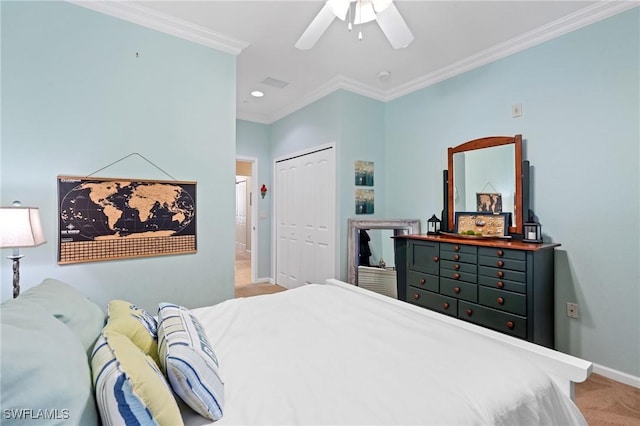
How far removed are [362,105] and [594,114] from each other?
2.34 metres

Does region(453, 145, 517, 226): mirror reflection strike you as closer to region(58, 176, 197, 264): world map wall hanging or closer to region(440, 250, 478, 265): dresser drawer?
region(440, 250, 478, 265): dresser drawer

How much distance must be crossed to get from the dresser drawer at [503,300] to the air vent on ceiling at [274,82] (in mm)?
3192

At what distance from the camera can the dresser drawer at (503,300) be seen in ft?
7.68

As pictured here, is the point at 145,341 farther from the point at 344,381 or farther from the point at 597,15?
the point at 597,15

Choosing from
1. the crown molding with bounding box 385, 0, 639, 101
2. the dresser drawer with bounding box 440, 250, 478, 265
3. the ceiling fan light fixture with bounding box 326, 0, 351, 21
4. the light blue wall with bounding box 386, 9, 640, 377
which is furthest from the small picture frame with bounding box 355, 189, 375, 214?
the ceiling fan light fixture with bounding box 326, 0, 351, 21

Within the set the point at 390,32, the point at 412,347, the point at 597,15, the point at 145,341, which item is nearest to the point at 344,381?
the point at 412,347

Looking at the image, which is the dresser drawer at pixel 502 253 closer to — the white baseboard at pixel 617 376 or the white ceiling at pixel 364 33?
the white baseboard at pixel 617 376

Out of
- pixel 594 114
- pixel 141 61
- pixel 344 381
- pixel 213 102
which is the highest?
pixel 141 61

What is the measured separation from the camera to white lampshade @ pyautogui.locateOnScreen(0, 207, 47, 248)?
1586 millimetres

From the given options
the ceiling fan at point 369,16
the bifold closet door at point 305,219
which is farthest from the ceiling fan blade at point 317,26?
the bifold closet door at point 305,219

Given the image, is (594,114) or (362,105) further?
(362,105)

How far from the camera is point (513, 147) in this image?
283 centimetres

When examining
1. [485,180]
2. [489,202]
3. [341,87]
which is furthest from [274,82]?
[489,202]

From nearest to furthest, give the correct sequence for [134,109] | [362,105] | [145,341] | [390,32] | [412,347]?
[145,341]
[412,347]
[390,32]
[134,109]
[362,105]
